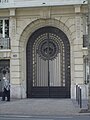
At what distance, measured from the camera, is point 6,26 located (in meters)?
Answer: 28.8

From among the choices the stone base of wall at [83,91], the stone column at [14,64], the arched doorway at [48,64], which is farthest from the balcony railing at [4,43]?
the stone base of wall at [83,91]

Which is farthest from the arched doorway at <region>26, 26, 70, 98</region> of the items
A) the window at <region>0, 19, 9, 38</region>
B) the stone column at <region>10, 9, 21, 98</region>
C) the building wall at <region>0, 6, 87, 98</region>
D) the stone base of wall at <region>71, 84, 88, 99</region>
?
the window at <region>0, 19, 9, 38</region>

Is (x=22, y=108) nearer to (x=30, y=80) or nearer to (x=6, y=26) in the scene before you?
(x=30, y=80)

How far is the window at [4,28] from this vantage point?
2862 centimetres

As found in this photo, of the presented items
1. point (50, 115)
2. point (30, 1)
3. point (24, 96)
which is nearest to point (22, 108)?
point (50, 115)

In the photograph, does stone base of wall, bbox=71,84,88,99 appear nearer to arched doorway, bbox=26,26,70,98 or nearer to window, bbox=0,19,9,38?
arched doorway, bbox=26,26,70,98

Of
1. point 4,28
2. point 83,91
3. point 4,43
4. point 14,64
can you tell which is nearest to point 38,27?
point 4,28

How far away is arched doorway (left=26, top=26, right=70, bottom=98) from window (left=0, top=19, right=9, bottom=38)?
173 cm

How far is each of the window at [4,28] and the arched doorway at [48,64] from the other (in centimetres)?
173

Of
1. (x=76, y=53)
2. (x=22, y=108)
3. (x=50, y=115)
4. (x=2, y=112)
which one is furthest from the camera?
(x=76, y=53)

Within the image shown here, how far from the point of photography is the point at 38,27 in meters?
28.4

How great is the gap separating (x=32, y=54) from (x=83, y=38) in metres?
3.97

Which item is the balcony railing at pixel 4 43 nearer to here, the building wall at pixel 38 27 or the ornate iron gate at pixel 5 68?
the building wall at pixel 38 27

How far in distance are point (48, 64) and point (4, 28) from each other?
412 centimetres
